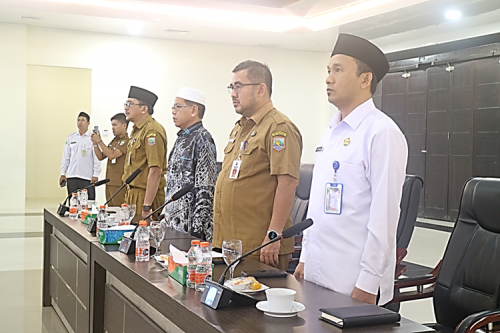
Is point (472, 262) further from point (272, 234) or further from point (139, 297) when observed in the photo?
point (139, 297)

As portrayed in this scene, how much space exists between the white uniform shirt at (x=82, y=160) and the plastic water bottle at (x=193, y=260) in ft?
18.7

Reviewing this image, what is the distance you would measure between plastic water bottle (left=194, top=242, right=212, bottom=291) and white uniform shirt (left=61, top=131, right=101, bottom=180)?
572 centimetres

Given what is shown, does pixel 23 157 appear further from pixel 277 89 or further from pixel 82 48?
pixel 277 89

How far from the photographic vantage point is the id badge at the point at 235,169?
267 centimetres

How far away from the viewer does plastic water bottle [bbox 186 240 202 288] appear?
1.81 metres

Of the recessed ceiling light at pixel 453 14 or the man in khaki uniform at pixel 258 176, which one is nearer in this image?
the man in khaki uniform at pixel 258 176

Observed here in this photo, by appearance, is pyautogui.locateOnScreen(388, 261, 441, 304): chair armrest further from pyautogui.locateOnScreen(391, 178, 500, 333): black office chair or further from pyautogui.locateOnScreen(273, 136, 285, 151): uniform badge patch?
pyautogui.locateOnScreen(273, 136, 285, 151): uniform badge patch

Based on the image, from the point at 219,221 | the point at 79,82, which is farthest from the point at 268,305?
the point at 79,82

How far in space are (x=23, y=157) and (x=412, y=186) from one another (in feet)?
25.9

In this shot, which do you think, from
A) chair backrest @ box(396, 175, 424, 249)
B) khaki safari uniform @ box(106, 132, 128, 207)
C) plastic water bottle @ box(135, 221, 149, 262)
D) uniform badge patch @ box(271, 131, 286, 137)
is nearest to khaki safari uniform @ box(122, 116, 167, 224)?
khaki safari uniform @ box(106, 132, 128, 207)

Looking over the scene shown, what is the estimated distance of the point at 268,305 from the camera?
1.56 m

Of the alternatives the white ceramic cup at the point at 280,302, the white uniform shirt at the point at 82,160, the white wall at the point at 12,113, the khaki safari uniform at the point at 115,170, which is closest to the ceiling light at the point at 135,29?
the white wall at the point at 12,113

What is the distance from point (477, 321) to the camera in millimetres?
1767

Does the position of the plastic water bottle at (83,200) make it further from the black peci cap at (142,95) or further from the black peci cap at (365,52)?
the black peci cap at (365,52)
